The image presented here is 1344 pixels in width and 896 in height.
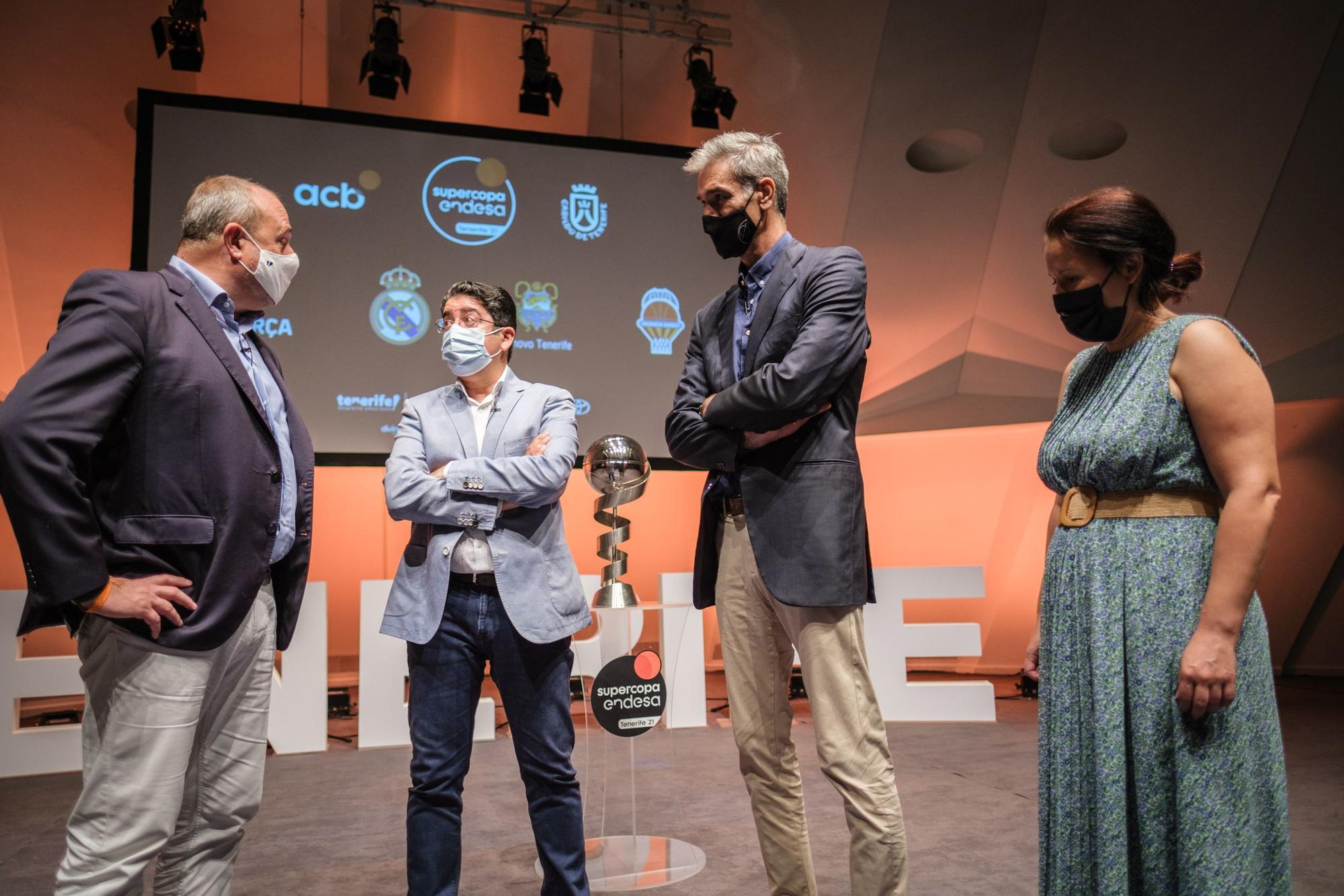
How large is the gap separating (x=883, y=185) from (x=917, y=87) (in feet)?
2.12

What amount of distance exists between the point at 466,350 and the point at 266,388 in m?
0.58

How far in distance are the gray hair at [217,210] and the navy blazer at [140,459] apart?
141mm

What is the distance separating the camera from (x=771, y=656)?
2.15 m

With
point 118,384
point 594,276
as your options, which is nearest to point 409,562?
point 118,384

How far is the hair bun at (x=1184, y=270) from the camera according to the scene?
1664 millimetres

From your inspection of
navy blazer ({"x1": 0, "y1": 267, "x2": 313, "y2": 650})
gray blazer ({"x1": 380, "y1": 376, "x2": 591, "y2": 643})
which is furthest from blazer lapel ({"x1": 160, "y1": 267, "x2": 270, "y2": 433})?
gray blazer ({"x1": 380, "y1": 376, "x2": 591, "y2": 643})

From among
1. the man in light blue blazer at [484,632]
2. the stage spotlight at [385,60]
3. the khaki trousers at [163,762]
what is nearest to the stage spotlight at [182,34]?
the stage spotlight at [385,60]

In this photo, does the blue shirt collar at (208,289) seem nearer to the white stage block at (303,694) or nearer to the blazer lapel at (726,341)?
the blazer lapel at (726,341)

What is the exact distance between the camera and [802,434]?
2.10 metres

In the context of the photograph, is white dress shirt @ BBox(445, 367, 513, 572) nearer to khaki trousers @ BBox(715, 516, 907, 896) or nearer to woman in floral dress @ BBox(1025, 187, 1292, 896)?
khaki trousers @ BBox(715, 516, 907, 896)

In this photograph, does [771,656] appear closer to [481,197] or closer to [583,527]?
[481,197]

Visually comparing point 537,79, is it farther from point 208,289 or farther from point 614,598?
point 208,289

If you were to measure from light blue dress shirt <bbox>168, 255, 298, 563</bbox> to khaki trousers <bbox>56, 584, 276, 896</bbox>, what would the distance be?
6.8 inches

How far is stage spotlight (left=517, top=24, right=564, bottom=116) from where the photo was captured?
574 centimetres
